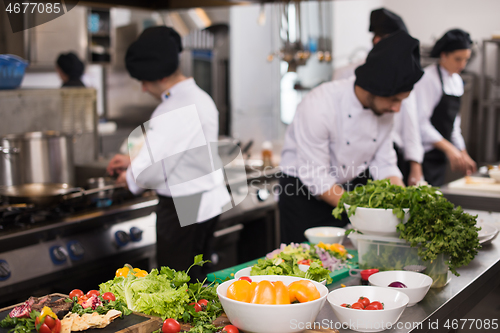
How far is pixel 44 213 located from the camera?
8.10 ft

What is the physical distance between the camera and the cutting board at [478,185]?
2.92m

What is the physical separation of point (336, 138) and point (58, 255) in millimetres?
1392

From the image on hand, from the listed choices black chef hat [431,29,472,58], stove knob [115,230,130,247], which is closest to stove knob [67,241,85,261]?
stove knob [115,230,130,247]

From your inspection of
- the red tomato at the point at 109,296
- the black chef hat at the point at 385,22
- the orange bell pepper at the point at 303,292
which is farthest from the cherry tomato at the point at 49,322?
the black chef hat at the point at 385,22

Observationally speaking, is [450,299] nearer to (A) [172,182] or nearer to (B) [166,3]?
(A) [172,182]

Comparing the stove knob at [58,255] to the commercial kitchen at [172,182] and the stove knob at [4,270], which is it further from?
the stove knob at [4,270]

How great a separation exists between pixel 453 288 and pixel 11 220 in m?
1.89

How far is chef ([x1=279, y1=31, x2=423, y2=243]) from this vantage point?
2.00 m

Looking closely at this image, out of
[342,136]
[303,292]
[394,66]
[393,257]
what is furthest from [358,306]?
[342,136]

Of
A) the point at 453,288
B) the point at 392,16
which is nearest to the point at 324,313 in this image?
the point at 453,288

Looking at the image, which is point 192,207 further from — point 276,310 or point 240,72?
point 240,72

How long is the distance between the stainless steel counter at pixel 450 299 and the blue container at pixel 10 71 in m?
2.15

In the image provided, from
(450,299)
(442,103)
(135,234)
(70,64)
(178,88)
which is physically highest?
(70,64)

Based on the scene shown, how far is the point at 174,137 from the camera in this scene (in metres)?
2.31
